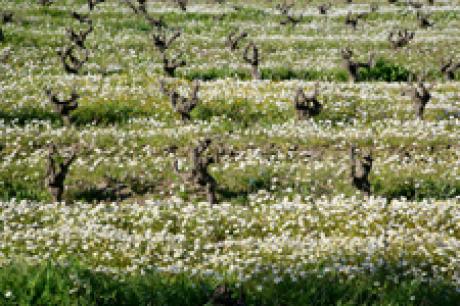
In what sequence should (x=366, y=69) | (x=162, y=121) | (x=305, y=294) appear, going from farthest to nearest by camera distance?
1. (x=366, y=69)
2. (x=162, y=121)
3. (x=305, y=294)

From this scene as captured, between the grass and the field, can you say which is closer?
the grass

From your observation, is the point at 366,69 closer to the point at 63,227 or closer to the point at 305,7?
the point at 63,227

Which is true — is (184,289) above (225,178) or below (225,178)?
above

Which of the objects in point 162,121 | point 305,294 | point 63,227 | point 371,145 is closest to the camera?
point 305,294

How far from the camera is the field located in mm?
10438

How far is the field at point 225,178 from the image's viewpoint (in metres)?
10.4

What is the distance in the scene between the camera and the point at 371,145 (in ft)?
70.2

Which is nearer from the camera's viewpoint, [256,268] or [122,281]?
[122,281]

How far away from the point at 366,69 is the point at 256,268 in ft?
77.7

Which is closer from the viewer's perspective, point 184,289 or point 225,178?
point 184,289

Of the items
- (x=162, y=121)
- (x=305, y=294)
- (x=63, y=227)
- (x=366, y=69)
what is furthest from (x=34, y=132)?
(x=366, y=69)

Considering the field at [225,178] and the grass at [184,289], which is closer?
the grass at [184,289]

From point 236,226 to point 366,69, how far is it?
2068 centimetres

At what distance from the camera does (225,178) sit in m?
18.4
